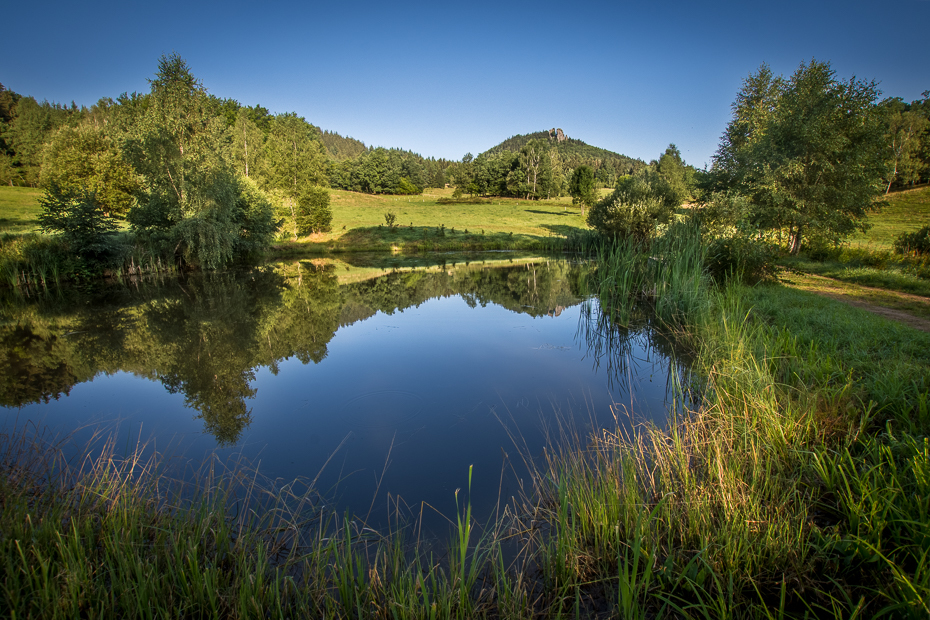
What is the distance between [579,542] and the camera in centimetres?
311

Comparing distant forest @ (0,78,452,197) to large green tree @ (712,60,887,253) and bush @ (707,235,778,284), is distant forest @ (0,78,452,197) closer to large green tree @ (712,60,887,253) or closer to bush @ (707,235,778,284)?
bush @ (707,235,778,284)

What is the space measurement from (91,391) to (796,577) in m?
9.37

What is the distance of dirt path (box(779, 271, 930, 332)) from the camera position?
8.19 m

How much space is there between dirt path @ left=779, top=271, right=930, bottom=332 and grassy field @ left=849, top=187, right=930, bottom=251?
15.7m

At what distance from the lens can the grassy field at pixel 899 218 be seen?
2592 cm

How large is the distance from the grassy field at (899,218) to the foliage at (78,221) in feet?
124

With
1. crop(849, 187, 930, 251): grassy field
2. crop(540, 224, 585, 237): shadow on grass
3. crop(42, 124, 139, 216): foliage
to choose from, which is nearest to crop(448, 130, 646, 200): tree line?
crop(540, 224, 585, 237): shadow on grass

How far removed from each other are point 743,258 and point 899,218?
121 feet

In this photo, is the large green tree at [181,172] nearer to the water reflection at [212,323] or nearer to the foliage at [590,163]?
the water reflection at [212,323]

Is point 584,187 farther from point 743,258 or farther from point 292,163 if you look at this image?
point 743,258

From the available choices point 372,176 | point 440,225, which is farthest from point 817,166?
point 372,176

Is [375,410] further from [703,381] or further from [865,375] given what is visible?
[865,375]

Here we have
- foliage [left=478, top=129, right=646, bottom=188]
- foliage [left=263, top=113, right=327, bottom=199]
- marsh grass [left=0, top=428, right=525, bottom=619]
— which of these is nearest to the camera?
marsh grass [left=0, top=428, right=525, bottom=619]

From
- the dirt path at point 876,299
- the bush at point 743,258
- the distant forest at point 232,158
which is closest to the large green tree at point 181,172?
the distant forest at point 232,158
